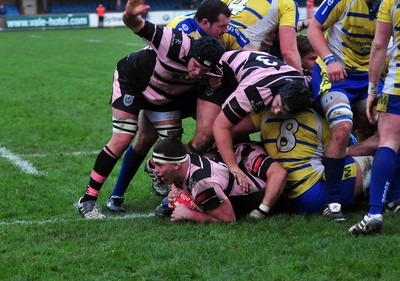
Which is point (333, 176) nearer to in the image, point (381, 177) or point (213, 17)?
point (381, 177)

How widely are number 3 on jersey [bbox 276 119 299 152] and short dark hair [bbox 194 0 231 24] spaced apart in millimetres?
1097

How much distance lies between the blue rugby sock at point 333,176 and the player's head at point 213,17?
1528 millimetres

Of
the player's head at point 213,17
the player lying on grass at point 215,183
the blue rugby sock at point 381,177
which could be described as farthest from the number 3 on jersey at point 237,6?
the blue rugby sock at point 381,177

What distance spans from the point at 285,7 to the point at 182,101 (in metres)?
1.60

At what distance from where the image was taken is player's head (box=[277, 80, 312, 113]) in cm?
562

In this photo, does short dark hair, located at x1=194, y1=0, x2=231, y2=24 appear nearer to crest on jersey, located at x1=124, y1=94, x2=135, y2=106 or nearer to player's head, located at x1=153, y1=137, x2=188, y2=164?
crest on jersey, located at x1=124, y1=94, x2=135, y2=106

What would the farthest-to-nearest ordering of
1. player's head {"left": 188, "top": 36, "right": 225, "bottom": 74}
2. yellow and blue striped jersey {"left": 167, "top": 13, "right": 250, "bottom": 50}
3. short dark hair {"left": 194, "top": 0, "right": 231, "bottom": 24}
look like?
1. yellow and blue striped jersey {"left": 167, "top": 13, "right": 250, "bottom": 50}
2. short dark hair {"left": 194, "top": 0, "right": 231, "bottom": 24}
3. player's head {"left": 188, "top": 36, "right": 225, "bottom": 74}

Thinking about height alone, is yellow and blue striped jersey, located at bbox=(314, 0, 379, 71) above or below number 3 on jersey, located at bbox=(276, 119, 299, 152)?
above

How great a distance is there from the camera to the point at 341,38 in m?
6.22

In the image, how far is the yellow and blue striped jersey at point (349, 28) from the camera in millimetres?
6023

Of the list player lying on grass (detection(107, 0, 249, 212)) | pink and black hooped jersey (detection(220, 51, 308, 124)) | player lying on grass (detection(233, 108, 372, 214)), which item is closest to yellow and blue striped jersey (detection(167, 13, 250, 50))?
player lying on grass (detection(107, 0, 249, 212))

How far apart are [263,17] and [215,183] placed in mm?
2379

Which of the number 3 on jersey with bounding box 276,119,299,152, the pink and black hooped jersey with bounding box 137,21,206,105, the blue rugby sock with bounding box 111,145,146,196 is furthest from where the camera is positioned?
the blue rugby sock with bounding box 111,145,146,196

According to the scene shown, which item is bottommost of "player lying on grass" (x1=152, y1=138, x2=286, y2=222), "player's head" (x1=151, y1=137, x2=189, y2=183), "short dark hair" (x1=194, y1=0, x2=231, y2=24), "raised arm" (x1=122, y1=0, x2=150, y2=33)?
"player lying on grass" (x1=152, y1=138, x2=286, y2=222)
